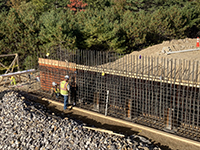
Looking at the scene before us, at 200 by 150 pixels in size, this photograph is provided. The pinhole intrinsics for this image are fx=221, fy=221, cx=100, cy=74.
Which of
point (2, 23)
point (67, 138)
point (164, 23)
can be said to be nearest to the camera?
point (67, 138)

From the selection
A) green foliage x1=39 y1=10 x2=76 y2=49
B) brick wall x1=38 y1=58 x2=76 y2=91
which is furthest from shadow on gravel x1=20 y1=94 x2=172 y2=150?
green foliage x1=39 y1=10 x2=76 y2=49

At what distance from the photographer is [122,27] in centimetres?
2119

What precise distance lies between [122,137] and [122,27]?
49.6 ft

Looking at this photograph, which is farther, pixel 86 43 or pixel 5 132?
pixel 86 43

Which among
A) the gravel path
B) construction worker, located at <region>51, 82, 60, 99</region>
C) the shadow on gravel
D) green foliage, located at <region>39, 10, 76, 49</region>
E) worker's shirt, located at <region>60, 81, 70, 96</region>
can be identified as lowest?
the shadow on gravel

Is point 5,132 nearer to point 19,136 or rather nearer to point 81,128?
point 19,136

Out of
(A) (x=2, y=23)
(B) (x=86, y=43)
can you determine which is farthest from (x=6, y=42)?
(B) (x=86, y=43)

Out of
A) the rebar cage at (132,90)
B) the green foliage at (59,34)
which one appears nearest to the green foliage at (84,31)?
the green foliage at (59,34)

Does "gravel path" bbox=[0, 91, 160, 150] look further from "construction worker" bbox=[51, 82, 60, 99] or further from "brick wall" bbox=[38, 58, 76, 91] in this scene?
"brick wall" bbox=[38, 58, 76, 91]

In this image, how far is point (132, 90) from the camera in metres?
9.91

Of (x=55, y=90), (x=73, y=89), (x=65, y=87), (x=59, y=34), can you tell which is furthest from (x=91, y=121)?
(x=59, y=34)

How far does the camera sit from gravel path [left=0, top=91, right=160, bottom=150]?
23.3 feet

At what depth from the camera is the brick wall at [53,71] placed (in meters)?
11.4

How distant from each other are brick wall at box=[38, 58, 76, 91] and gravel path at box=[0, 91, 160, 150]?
2913mm
